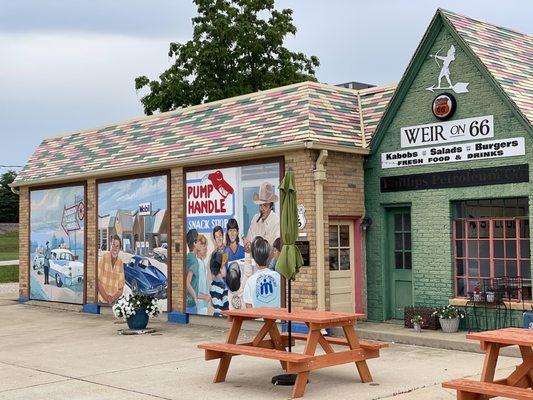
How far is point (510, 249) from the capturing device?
12.1 m

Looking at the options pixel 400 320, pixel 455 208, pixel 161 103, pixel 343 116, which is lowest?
pixel 400 320

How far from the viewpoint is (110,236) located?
17547 millimetres

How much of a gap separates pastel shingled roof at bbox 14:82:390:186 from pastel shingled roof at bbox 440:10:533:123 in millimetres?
2126

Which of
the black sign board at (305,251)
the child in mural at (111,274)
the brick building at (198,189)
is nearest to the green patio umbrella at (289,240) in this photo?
the brick building at (198,189)

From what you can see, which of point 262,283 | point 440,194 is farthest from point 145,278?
point 440,194

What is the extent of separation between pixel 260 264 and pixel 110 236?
524 centimetres

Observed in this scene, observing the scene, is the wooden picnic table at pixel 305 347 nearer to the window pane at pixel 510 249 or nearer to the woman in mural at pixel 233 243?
the window pane at pixel 510 249

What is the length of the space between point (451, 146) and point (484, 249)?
1851 millimetres

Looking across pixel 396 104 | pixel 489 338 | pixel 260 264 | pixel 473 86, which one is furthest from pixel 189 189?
pixel 489 338

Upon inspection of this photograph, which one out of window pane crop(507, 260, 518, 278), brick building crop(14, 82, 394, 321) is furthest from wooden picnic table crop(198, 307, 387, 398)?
window pane crop(507, 260, 518, 278)

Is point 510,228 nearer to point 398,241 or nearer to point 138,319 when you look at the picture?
point 398,241

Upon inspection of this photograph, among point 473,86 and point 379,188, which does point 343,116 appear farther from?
point 473,86

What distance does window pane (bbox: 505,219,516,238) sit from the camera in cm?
1212

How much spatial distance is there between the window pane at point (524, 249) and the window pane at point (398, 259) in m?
2.46
